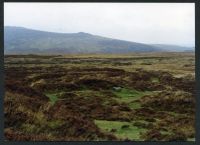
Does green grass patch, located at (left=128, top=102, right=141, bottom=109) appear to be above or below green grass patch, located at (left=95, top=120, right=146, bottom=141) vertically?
below

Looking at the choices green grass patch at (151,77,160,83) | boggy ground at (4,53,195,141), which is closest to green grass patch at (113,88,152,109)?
boggy ground at (4,53,195,141)

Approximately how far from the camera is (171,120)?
1034 cm

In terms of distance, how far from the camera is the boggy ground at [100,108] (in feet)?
23.7

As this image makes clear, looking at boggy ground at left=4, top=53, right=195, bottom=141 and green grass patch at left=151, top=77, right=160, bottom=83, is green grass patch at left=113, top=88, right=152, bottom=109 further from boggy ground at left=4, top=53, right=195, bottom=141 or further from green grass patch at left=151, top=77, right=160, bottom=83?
green grass patch at left=151, top=77, right=160, bottom=83

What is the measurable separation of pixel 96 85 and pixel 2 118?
9.64m

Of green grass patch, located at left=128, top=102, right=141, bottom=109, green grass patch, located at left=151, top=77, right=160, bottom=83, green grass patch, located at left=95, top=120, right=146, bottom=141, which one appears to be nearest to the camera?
green grass patch, located at left=95, top=120, right=146, bottom=141

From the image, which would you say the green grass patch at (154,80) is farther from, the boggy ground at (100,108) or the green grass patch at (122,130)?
the green grass patch at (122,130)

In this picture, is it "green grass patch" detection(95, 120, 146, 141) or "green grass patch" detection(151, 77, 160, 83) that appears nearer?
"green grass patch" detection(95, 120, 146, 141)

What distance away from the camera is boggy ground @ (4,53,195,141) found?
7211mm

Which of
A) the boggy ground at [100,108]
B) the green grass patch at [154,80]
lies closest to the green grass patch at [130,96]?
the boggy ground at [100,108]

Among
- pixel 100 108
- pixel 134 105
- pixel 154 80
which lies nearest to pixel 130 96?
pixel 134 105

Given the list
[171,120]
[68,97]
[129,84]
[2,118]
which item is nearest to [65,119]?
[2,118]

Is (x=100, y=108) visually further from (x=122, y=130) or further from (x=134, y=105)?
(x=122, y=130)

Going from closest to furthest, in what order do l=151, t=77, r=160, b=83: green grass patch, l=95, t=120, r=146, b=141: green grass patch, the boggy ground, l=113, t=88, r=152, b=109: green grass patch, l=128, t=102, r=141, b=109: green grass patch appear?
the boggy ground
l=95, t=120, r=146, b=141: green grass patch
l=128, t=102, r=141, b=109: green grass patch
l=113, t=88, r=152, b=109: green grass patch
l=151, t=77, r=160, b=83: green grass patch
